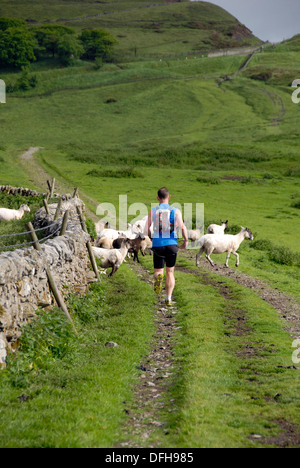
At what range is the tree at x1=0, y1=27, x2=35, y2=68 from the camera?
14838 centimetres

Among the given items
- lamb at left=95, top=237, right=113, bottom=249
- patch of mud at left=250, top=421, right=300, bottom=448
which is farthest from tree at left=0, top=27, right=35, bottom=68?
patch of mud at left=250, top=421, right=300, bottom=448

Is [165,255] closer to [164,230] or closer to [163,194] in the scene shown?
[164,230]

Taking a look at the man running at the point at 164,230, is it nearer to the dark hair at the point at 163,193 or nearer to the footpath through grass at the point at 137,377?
the dark hair at the point at 163,193

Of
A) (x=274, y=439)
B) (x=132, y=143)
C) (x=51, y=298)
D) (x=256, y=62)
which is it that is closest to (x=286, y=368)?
(x=274, y=439)

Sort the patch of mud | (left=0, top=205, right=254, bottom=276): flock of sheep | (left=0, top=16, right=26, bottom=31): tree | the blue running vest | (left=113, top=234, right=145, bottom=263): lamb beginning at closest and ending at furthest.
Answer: the patch of mud → the blue running vest → (left=0, top=205, right=254, bottom=276): flock of sheep → (left=113, top=234, right=145, bottom=263): lamb → (left=0, top=16, right=26, bottom=31): tree

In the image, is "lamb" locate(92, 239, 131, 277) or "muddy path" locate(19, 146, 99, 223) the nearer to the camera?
"lamb" locate(92, 239, 131, 277)

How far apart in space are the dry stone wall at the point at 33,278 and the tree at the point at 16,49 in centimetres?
14680

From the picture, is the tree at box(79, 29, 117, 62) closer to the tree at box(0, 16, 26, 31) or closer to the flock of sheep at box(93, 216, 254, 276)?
→ the tree at box(0, 16, 26, 31)

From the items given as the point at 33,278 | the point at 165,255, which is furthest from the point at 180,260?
the point at 33,278

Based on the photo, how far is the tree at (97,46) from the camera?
552 feet

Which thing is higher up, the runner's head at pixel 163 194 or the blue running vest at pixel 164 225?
the runner's head at pixel 163 194

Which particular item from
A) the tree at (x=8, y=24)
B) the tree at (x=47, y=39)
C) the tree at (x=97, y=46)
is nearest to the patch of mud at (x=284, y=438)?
the tree at (x=97, y=46)

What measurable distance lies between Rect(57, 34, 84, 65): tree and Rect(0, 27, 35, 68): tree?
30.8 feet

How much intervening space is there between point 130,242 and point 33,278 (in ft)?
30.5
